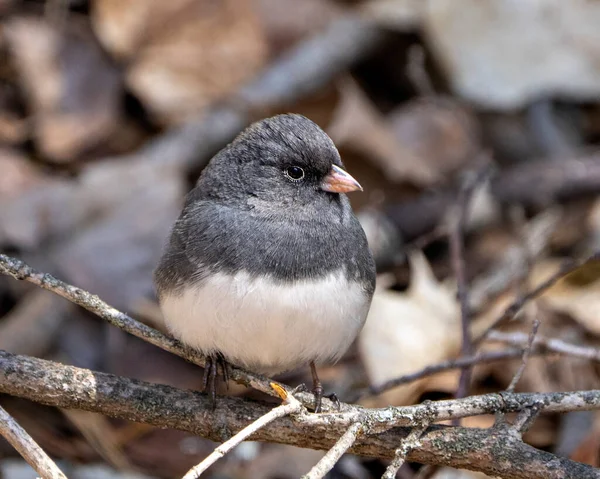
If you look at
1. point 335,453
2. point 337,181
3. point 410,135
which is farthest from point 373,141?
point 335,453

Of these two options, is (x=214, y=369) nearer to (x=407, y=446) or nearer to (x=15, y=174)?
(x=407, y=446)

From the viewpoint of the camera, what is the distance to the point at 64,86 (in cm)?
353

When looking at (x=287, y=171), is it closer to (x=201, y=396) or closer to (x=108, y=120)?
(x=201, y=396)

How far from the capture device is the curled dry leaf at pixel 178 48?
361 cm

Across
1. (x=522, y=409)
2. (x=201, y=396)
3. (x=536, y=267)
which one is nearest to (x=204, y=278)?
(x=201, y=396)

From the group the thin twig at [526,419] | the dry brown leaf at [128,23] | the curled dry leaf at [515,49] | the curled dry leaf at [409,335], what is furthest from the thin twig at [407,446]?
the dry brown leaf at [128,23]

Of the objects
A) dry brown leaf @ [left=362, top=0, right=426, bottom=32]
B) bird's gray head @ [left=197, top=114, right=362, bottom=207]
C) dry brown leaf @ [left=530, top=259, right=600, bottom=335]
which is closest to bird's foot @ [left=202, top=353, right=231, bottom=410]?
bird's gray head @ [left=197, top=114, right=362, bottom=207]

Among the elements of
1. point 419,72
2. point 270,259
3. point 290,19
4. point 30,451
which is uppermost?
point 290,19

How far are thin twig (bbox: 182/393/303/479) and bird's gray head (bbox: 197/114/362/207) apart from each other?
55 cm

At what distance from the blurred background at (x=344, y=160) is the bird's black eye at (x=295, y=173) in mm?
688

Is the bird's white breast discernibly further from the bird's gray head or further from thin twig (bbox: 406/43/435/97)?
thin twig (bbox: 406/43/435/97)

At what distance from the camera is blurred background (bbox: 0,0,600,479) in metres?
→ 2.59

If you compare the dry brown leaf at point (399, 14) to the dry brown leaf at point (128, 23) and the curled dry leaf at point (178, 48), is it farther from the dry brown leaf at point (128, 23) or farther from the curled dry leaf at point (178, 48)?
the dry brown leaf at point (128, 23)

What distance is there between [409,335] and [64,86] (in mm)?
1807
